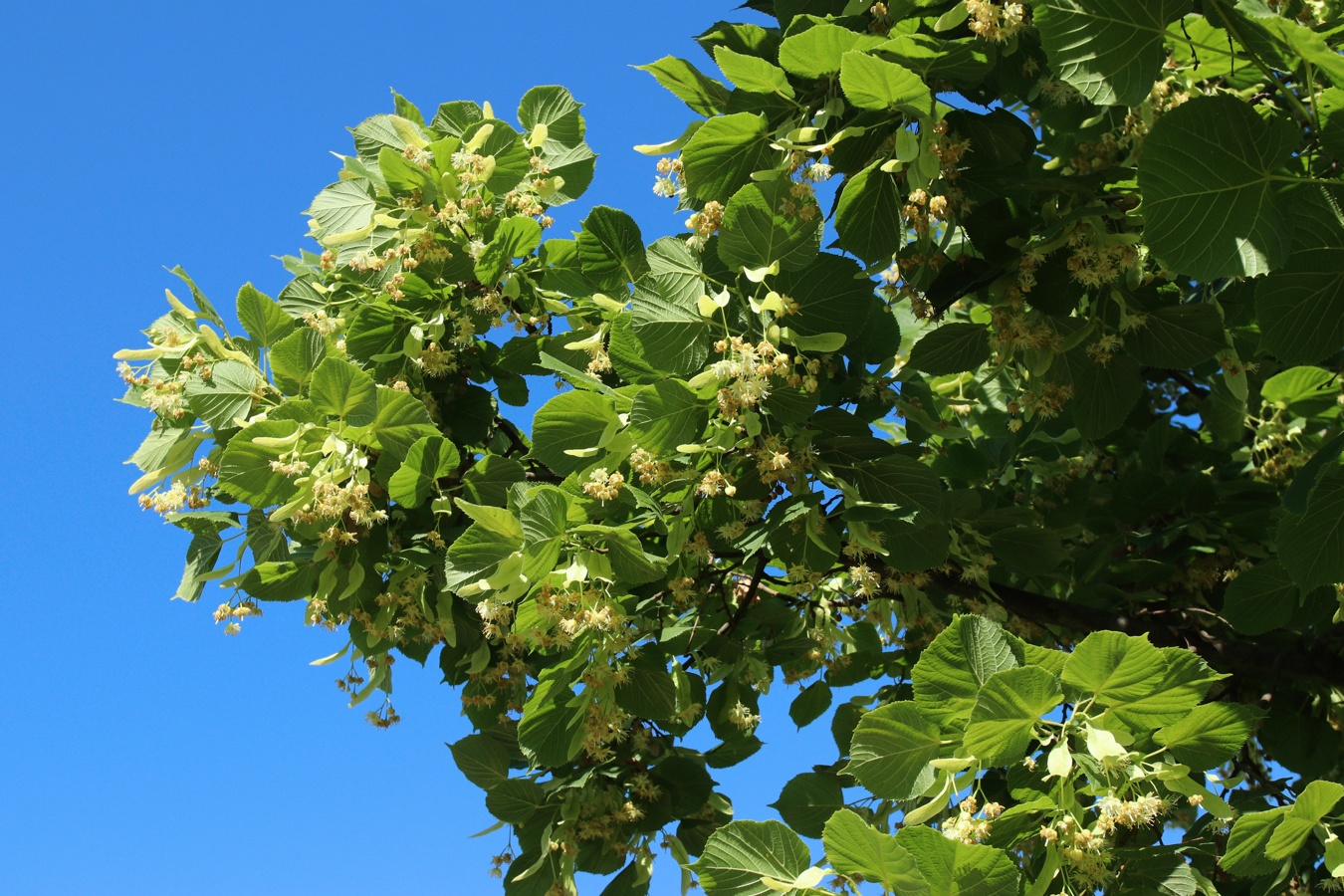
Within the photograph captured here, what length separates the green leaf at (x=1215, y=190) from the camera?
2.30 meters

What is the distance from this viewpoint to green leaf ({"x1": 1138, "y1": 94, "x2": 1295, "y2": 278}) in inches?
90.7

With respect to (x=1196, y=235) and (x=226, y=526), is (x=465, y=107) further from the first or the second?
(x=1196, y=235)

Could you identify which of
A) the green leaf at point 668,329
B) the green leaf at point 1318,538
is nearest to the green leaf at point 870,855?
the green leaf at point 668,329

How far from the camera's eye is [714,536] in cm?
324

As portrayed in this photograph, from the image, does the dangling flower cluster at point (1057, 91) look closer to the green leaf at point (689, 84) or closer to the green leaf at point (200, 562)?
the green leaf at point (689, 84)

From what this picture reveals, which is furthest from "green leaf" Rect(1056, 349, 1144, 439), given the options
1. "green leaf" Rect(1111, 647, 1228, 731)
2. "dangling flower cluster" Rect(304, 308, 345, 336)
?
"dangling flower cluster" Rect(304, 308, 345, 336)

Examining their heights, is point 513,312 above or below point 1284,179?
above

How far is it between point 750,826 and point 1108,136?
2249 millimetres

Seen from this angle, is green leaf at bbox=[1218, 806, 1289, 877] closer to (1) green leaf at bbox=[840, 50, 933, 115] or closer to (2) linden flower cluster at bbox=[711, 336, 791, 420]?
(2) linden flower cluster at bbox=[711, 336, 791, 420]

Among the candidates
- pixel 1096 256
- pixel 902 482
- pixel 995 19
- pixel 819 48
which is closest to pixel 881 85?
pixel 819 48

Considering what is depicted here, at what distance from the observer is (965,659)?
250cm

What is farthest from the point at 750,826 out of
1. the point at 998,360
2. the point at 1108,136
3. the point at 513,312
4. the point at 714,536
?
the point at 1108,136

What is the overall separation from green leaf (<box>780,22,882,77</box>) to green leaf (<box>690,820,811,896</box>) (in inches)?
69.4

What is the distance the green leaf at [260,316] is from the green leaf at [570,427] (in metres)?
1.13
